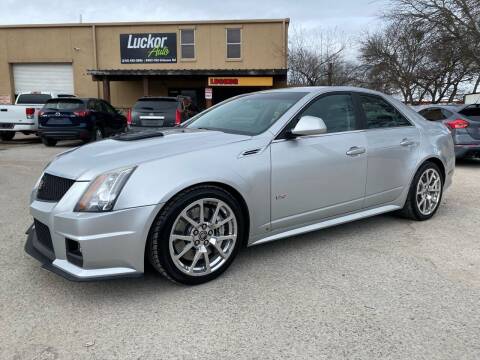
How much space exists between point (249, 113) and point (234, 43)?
20533mm

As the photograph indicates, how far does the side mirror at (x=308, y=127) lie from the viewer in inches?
138

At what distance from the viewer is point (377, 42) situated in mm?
31641

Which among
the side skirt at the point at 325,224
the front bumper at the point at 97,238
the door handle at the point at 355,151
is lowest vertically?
the side skirt at the point at 325,224

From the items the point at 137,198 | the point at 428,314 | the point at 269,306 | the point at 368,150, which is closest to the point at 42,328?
the point at 137,198

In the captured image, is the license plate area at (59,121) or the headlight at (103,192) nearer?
the headlight at (103,192)

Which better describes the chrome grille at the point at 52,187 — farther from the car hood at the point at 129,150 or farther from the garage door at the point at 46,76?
the garage door at the point at 46,76

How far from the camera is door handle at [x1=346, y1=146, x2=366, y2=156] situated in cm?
400

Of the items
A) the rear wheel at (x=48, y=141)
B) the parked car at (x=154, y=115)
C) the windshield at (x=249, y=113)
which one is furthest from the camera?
the rear wheel at (x=48, y=141)

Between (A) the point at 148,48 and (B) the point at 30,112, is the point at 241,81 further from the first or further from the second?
(B) the point at 30,112

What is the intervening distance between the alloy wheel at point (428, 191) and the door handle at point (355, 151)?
104 centimetres

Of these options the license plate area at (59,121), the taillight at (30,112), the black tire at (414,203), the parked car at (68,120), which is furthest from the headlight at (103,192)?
the taillight at (30,112)

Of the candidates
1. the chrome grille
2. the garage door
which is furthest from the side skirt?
the garage door

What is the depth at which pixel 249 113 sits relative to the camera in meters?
4.08

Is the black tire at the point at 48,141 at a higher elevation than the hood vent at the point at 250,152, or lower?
lower
